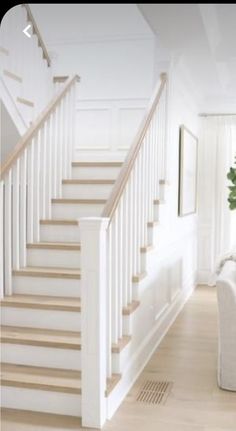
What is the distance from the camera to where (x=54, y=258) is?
4.04m

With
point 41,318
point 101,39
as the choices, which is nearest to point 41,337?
point 41,318

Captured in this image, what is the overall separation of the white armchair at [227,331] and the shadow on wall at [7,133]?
2498 mm

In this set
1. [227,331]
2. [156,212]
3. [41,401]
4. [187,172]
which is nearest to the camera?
[41,401]

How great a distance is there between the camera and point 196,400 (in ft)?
10.4

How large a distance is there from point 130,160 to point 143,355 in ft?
5.09

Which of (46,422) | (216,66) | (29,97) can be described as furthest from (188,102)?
(46,422)

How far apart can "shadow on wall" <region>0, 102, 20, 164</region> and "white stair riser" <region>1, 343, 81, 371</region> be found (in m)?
2.19

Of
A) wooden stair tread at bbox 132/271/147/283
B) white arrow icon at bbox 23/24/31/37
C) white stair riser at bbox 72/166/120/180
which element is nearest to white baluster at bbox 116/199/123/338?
wooden stair tread at bbox 132/271/147/283

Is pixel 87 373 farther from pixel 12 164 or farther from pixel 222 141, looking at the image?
pixel 222 141

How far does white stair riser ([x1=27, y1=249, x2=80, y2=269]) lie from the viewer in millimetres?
3977

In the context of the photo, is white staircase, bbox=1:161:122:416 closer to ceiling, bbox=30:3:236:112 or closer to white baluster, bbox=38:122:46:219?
white baluster, bbox=38:122:46:219

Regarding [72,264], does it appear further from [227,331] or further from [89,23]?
[89,23]

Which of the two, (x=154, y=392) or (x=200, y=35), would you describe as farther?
(x=200, y=35)

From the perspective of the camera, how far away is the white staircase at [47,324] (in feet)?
9.85
